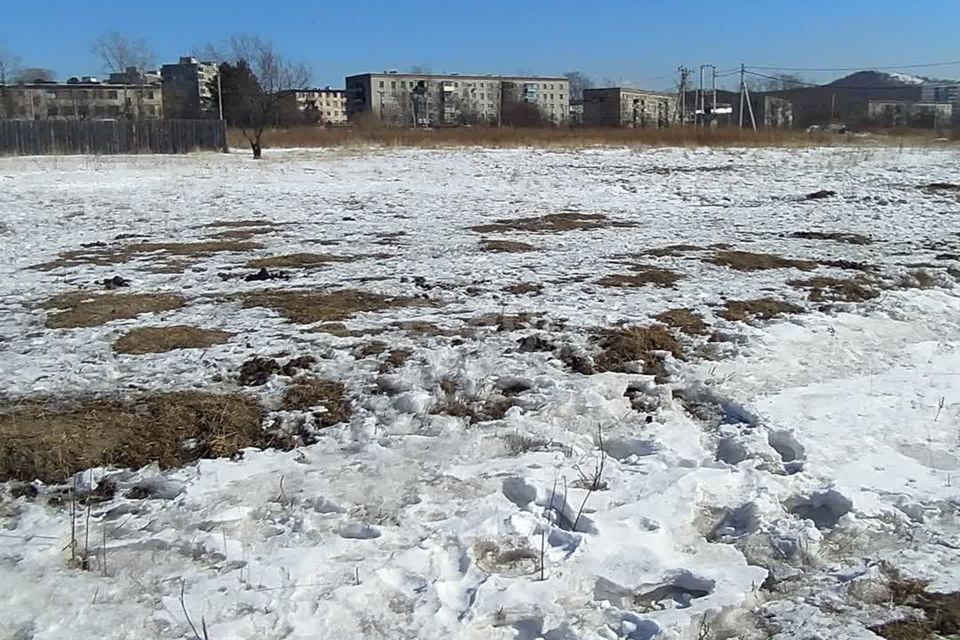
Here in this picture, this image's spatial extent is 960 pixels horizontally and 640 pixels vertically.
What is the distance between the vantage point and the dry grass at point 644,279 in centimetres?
773

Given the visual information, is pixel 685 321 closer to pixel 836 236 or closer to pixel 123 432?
pixel 123 432

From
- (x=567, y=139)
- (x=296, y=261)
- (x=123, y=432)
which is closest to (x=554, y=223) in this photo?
(x=296, y=261)

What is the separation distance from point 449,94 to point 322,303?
349 feet

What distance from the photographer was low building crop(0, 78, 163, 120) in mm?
79188

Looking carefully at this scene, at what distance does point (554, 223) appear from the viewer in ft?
40.9

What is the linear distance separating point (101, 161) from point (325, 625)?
32.4 metres

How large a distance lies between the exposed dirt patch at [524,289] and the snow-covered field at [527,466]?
0.04 m

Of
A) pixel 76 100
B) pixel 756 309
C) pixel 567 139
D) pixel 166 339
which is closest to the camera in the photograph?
pixel 166 339

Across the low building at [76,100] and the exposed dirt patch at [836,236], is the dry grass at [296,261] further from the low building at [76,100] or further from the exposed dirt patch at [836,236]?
the low building at [76,100]

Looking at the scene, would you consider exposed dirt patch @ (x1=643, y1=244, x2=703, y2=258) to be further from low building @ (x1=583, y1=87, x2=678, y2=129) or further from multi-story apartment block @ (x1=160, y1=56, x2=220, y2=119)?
low building @ (x1=583, y1=87, x2=678, y2=129)

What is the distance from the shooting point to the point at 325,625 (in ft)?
8.96

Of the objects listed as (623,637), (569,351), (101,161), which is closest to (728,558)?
(623,637)

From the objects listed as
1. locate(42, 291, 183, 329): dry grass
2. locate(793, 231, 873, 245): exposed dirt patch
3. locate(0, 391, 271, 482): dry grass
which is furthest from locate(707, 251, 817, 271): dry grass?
locate(0, 391, 271, 482): dry grass

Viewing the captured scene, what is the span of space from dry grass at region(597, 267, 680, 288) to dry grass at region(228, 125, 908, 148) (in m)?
32.1
